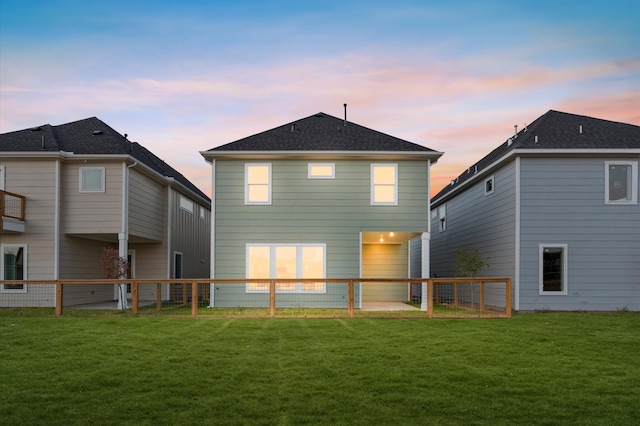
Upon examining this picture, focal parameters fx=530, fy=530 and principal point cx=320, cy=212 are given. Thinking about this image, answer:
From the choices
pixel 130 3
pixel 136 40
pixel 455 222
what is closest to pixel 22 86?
pixel 136 40

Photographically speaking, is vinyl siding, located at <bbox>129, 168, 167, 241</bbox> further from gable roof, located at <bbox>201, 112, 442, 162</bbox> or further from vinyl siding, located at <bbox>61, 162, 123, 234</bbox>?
gable roof, located at <bbox>201, 112, 442, 162</bbox>

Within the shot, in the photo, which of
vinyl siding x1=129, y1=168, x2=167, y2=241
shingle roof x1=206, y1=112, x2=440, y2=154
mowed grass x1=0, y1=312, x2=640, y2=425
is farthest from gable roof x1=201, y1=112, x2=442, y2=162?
mowed grass x1=0, y1=312, x2=640, y2=425

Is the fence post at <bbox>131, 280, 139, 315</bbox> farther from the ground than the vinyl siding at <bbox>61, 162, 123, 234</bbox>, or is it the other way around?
the vinyl siding at <bbox>61, 162, 123, 234</bbox>

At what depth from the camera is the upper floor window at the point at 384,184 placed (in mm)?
16594

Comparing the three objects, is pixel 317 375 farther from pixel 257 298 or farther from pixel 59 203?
pixel 59 203

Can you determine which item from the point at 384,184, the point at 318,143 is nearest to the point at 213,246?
the point at 318,143

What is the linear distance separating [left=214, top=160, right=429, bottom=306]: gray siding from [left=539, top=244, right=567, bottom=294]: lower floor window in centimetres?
359

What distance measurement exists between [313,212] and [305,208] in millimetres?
281

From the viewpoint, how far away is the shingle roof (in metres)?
16.4

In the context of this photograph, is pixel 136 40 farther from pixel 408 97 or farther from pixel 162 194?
pixel 408 97

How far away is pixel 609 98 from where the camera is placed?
753 inches

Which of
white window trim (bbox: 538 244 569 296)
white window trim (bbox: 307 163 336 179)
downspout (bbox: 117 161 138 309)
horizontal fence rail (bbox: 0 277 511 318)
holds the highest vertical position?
white window trim (bbox: 307 163 336 179)

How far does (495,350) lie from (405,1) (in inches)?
418

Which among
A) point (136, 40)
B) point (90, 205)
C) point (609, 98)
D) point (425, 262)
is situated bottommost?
point (425, 262)
